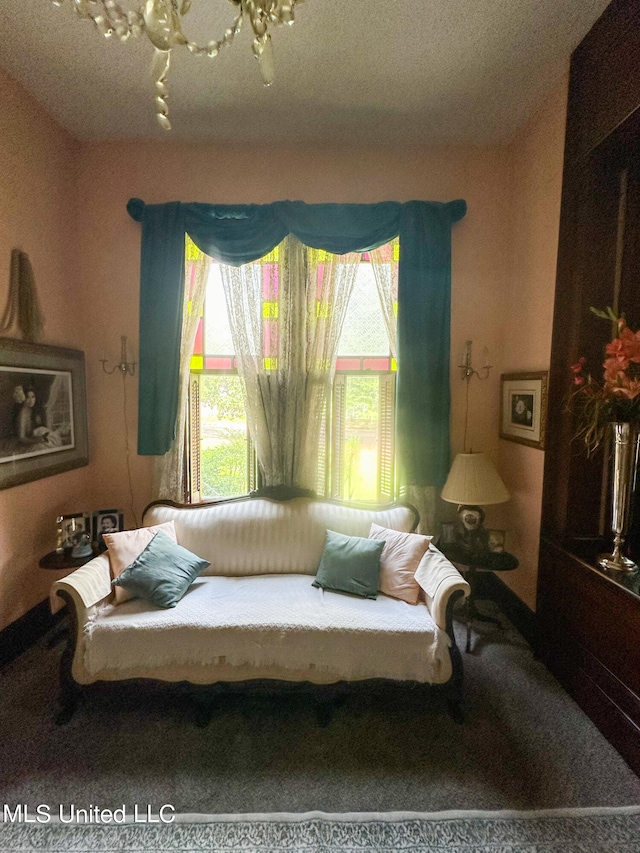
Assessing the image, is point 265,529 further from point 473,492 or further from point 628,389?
point 628,389

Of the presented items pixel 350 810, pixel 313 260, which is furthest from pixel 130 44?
pixel 350 810

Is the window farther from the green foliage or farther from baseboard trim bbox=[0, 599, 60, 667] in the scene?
baseboard trim bbox=[0, 599, 60, 667]

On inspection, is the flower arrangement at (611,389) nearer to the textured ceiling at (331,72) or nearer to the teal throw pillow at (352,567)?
the teal throw pillow at (352,567)

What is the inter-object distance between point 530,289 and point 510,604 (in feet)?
7.30

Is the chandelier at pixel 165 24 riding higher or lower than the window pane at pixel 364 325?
higher

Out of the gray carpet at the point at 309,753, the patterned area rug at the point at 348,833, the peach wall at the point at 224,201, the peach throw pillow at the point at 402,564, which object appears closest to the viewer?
the patterned area rug at the point at 348,833

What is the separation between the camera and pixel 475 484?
2496mm

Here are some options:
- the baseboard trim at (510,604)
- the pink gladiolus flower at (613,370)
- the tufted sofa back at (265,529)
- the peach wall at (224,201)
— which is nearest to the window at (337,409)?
the tufted sofa back at (265,529)

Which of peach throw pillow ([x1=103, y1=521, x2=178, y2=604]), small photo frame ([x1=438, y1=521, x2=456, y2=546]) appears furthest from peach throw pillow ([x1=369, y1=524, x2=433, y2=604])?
peach throw pillow ([x1=103, y1=521, x2=178, y2=604])

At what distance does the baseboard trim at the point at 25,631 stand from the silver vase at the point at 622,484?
11.1 feet

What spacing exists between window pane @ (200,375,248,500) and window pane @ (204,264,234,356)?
22 centimetres

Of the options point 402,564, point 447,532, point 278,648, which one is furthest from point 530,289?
point 278,648

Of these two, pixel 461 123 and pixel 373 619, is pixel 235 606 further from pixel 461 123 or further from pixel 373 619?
pixel 461 123

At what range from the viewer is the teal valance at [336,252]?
275 centimetres
